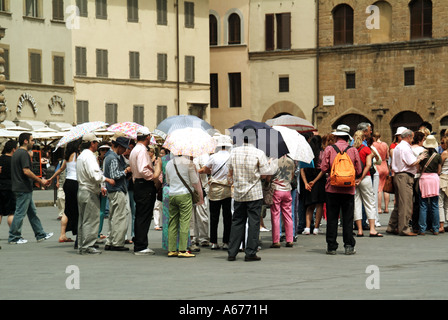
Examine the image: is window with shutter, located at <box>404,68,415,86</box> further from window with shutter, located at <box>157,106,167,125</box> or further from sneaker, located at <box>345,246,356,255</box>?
sneaker, located at <box>345,246,356,255</box>

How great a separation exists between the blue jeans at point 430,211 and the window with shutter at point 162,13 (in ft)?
133

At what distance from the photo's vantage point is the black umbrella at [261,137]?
14.8 meters

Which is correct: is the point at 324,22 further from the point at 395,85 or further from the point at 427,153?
the point at 427,153

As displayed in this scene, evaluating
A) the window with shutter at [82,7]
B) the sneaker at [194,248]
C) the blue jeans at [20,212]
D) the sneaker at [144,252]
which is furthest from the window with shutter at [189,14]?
the sneaker at [144,252]

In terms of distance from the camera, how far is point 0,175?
59.4ft

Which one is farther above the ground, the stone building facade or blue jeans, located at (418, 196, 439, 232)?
the stone building facade

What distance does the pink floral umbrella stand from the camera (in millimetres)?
15055

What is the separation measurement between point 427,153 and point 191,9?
41578 mm

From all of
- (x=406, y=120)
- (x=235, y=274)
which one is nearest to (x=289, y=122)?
(x=235, y=274)

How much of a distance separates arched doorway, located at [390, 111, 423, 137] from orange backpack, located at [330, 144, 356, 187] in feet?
129

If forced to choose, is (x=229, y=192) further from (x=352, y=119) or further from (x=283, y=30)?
(x=283, y=30)

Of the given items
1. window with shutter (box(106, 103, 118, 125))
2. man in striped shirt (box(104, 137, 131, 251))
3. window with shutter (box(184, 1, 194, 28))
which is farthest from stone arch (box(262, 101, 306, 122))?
man in striped shirt (box(104, 137, 131, 251))

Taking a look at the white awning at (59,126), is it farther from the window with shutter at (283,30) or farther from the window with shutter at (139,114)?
the window with shutter at (283,30)
